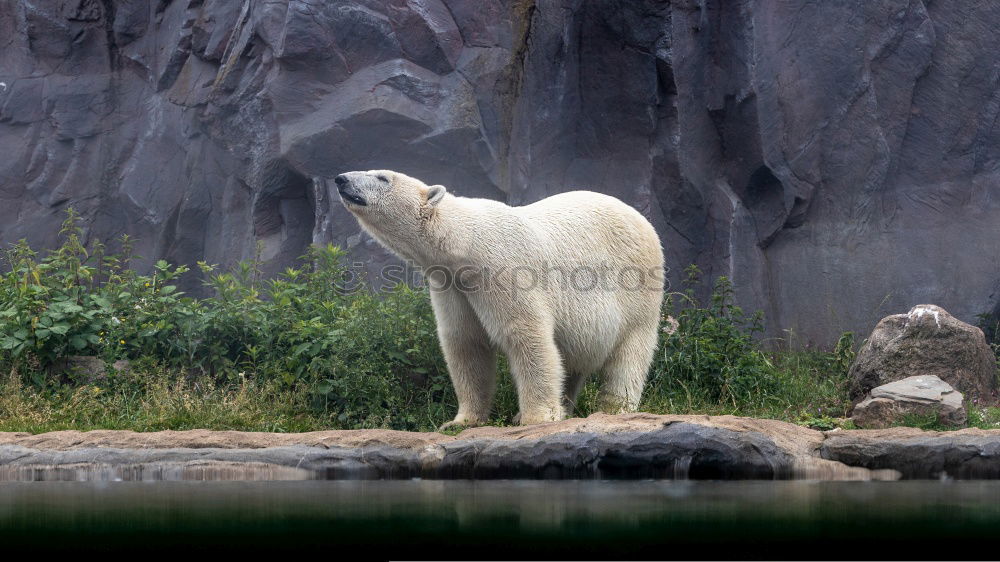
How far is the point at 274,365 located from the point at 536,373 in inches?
81.9

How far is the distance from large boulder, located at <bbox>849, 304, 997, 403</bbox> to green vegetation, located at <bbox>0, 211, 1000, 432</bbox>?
0.33 meters

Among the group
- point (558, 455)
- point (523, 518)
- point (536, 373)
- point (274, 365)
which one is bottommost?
point (523, 518)

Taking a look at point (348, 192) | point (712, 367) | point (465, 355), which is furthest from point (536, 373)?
point (712, 367)

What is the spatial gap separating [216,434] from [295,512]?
68.6 inches

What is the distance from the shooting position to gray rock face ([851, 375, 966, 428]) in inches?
272

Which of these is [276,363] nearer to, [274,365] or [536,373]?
[274,365]

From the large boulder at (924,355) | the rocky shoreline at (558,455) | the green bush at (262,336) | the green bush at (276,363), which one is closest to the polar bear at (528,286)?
the green bush at (276,363)

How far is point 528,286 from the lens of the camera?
22.3ft

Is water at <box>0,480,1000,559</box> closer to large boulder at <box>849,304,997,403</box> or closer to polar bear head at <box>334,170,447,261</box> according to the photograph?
polar bear head at <box>334,170,447,261</box>

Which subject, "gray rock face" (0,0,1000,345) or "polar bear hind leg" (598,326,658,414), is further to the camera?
"gray rock face" (0,0,1000,345)

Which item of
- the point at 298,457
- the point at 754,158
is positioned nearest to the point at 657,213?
the point at 754,158

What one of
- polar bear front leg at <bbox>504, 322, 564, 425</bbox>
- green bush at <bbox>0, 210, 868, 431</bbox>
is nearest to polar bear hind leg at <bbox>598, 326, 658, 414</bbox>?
green bush at <bbox>0, 210, 868, 431</bbox>

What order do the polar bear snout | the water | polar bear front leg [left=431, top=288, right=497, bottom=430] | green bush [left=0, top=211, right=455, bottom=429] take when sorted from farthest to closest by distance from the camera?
green bush [left=0, top=211, right=455, bottom=429]
polar bear front leg [left=431, top=288, right=497, bottom=430]
the polar bear snout
the water

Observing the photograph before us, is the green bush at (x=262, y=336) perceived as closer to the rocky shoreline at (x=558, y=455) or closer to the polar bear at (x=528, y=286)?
the polar bear at (x=528, y=286)
